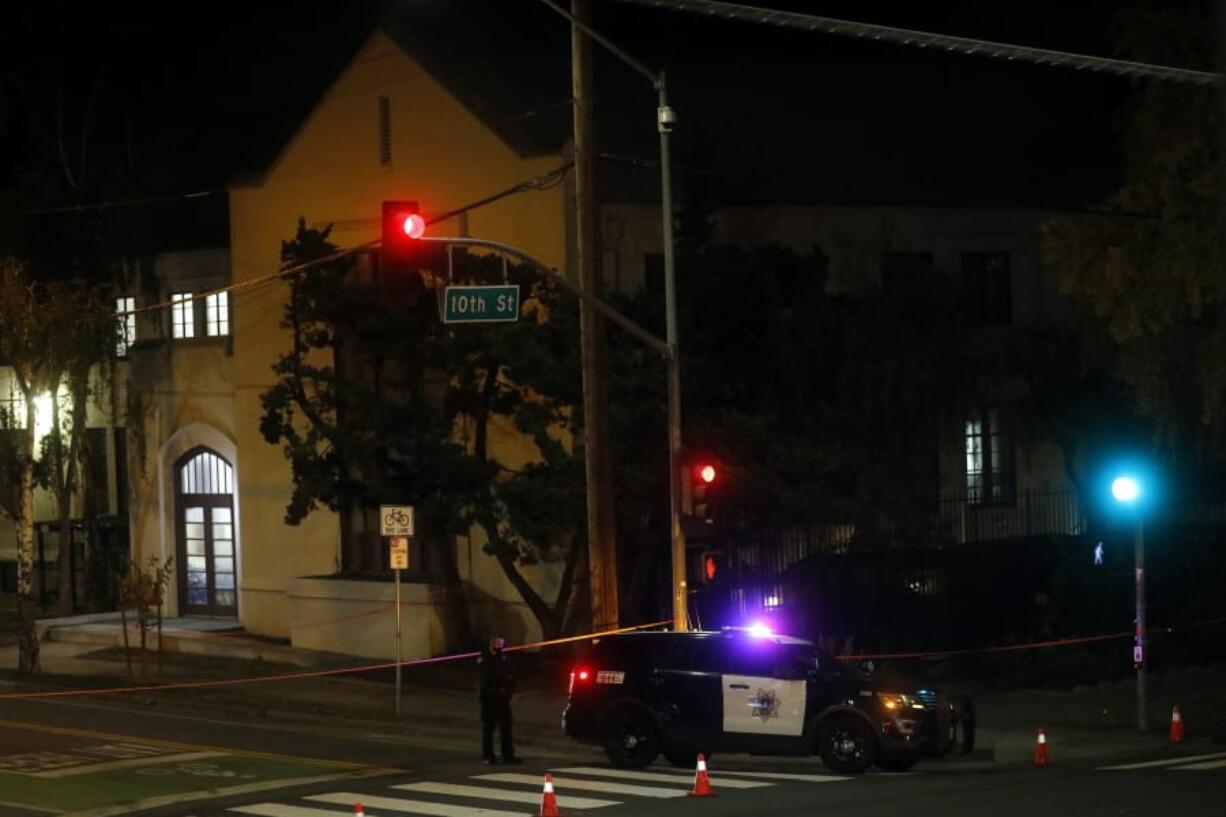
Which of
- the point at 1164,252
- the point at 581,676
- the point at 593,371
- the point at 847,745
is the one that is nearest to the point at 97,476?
the point at 593,371

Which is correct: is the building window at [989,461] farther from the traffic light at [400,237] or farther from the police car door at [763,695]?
the traffic light at [400,237]

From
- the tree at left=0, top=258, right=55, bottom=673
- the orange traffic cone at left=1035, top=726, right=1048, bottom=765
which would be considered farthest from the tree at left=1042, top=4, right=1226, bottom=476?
the tree at left=0, top=258, right=55, bottom=673

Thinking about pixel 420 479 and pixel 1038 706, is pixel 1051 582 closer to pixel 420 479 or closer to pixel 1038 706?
A: pixel 1038 706

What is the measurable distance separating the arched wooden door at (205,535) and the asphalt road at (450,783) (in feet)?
42.4

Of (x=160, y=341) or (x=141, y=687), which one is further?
(x=160, y=341)

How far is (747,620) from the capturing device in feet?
102

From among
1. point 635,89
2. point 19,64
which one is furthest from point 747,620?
point 19,64

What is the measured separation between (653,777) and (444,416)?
1156 cm

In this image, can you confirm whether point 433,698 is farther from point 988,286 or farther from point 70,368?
point 988,286

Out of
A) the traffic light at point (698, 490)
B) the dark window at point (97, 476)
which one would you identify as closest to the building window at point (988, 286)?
the traffic light at point (698, 490)

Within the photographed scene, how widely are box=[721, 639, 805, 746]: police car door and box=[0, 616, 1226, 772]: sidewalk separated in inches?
81.7

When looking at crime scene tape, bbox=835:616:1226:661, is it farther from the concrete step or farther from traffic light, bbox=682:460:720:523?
the concrete step

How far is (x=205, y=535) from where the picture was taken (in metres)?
39.6

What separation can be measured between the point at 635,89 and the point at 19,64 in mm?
15901
